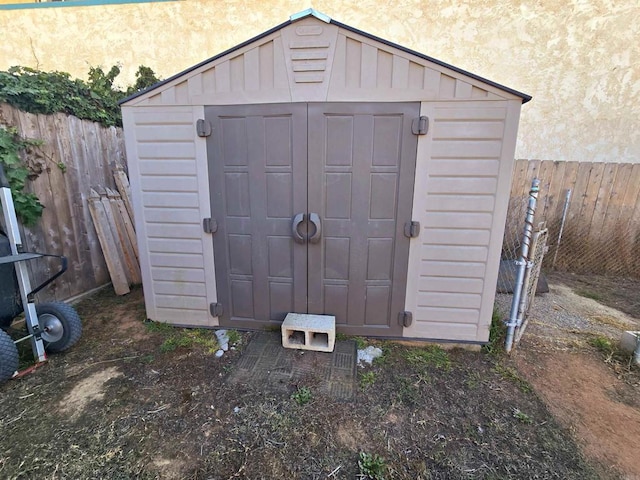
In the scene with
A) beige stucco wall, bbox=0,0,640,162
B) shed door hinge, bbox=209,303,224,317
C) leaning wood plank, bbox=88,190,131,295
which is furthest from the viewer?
beige stucco wall, bbox=0,0,640,162

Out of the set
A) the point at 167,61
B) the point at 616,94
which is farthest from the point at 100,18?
the point at 616,94

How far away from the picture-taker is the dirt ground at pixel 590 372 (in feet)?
5.86

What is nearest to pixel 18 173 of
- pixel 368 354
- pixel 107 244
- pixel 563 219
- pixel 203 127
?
pixel 107 244

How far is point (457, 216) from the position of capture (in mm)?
2453

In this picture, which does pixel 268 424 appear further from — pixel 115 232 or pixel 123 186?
pixel 123 186

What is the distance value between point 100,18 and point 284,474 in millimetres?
8995

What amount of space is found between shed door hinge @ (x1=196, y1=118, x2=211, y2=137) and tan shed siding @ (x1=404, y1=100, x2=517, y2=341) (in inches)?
72.0

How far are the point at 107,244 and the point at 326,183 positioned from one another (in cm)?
311

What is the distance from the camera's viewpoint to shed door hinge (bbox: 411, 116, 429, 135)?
91.0 inches

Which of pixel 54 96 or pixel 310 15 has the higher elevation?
pixel 310 15

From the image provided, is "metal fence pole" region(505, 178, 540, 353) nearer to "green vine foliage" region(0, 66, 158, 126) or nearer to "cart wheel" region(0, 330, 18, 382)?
"cart wheel" region(0, 330, 18, 382)

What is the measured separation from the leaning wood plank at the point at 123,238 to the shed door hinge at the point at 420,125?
A: 12.7 ft

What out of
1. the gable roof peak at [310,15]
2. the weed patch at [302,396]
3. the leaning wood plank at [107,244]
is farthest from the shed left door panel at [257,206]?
the leaning wood plank at [107,244]

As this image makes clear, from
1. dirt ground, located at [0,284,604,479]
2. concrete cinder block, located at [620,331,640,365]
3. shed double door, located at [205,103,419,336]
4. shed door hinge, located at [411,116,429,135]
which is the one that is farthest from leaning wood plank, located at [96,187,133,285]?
concrete cinder block, located at [620,331,640,365]
